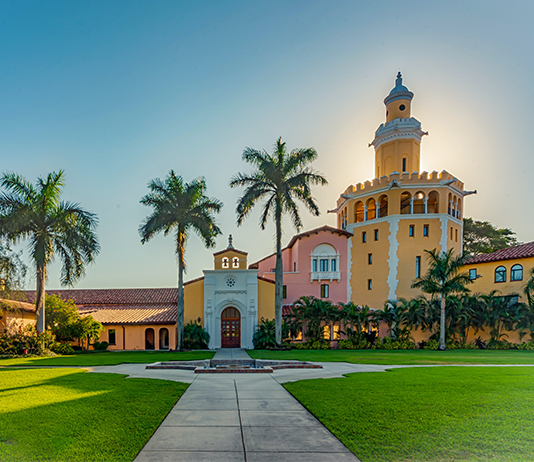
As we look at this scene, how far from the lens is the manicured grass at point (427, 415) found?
536 cm

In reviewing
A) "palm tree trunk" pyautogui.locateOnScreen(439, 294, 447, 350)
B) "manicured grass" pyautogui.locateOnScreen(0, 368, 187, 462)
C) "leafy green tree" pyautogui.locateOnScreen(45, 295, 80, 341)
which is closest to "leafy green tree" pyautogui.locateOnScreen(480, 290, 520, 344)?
"palm tree trunk" pyautogui.locateOnScreen(439, 294, 447, 350)

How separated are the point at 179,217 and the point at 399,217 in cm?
2073

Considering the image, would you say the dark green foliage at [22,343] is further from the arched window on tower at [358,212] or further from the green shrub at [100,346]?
the arched window on tower at [358,212]

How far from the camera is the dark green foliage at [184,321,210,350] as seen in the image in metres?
28.3

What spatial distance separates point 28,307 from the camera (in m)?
27.8

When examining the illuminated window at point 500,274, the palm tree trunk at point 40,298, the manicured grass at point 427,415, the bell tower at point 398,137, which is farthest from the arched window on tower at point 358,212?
the palm tree trunk at point 40,298

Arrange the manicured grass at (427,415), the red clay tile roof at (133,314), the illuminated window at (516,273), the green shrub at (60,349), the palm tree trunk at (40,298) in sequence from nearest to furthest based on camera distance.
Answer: the manicured grass at (427,415) < the palm tree trunk at (40,298) < the green shrub at (60,349) < the red clay tile roof at (133,314) < the illuminated window at (516,273)

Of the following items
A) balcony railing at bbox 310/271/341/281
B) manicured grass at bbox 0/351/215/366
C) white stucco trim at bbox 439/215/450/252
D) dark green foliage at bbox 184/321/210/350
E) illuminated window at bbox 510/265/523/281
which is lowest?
dark green foliage at bbox 184/321/210/350

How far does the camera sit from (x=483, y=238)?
1844 inches

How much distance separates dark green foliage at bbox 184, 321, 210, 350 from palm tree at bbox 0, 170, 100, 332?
9168mm

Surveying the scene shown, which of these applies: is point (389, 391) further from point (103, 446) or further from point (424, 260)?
point (424, 260)

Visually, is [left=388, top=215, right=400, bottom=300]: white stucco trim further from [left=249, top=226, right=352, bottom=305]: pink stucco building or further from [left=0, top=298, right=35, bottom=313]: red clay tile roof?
[left=0, top=298, right=35, bottom=313]: red clay tile roof

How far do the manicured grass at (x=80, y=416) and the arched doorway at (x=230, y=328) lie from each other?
18896mm

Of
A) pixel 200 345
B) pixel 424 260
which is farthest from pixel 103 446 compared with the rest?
pixel 424 260
